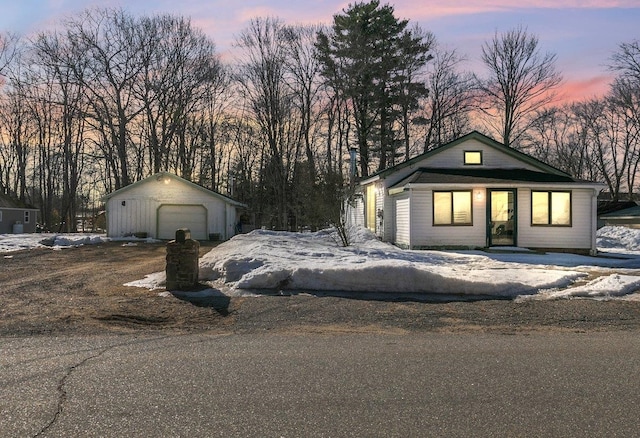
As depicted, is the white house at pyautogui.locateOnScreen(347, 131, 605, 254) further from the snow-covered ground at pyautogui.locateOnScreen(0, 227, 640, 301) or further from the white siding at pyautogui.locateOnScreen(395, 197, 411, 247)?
the snow-covered ground at pyautogui.locateOnScreen(0, 227, 640, 301)

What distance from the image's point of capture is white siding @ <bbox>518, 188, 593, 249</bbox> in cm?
1783

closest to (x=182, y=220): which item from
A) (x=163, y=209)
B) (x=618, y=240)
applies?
(x=163, y=209)

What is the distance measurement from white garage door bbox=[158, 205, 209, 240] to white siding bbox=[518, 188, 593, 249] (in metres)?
17.0

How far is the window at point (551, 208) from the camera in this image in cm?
1791

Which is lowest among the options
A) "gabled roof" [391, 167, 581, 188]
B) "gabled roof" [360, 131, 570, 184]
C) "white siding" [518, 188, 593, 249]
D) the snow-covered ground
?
the snow-covered ground

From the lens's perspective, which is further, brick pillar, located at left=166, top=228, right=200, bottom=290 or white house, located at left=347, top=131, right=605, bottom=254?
white house, located at left=347, top=131, right=605, bottom=254

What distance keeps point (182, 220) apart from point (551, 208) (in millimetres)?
19143

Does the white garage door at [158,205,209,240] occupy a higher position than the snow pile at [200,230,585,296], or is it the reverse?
the white garage door at [158,205,209,240]

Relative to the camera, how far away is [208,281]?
387 inches

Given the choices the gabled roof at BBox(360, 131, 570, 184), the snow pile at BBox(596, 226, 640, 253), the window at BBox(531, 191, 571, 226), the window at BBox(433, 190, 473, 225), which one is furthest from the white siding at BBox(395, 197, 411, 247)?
the snow pile at BBox(596, 226, 640, 253)

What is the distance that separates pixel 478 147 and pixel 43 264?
650 inches

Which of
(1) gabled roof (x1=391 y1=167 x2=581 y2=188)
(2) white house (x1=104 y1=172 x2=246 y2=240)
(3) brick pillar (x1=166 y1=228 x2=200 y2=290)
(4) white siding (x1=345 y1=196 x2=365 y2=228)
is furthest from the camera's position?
(2) white house (x1=104 y1=172 x2=246 y2=240)

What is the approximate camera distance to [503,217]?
708 inches

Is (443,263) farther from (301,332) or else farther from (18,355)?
(18,355)
